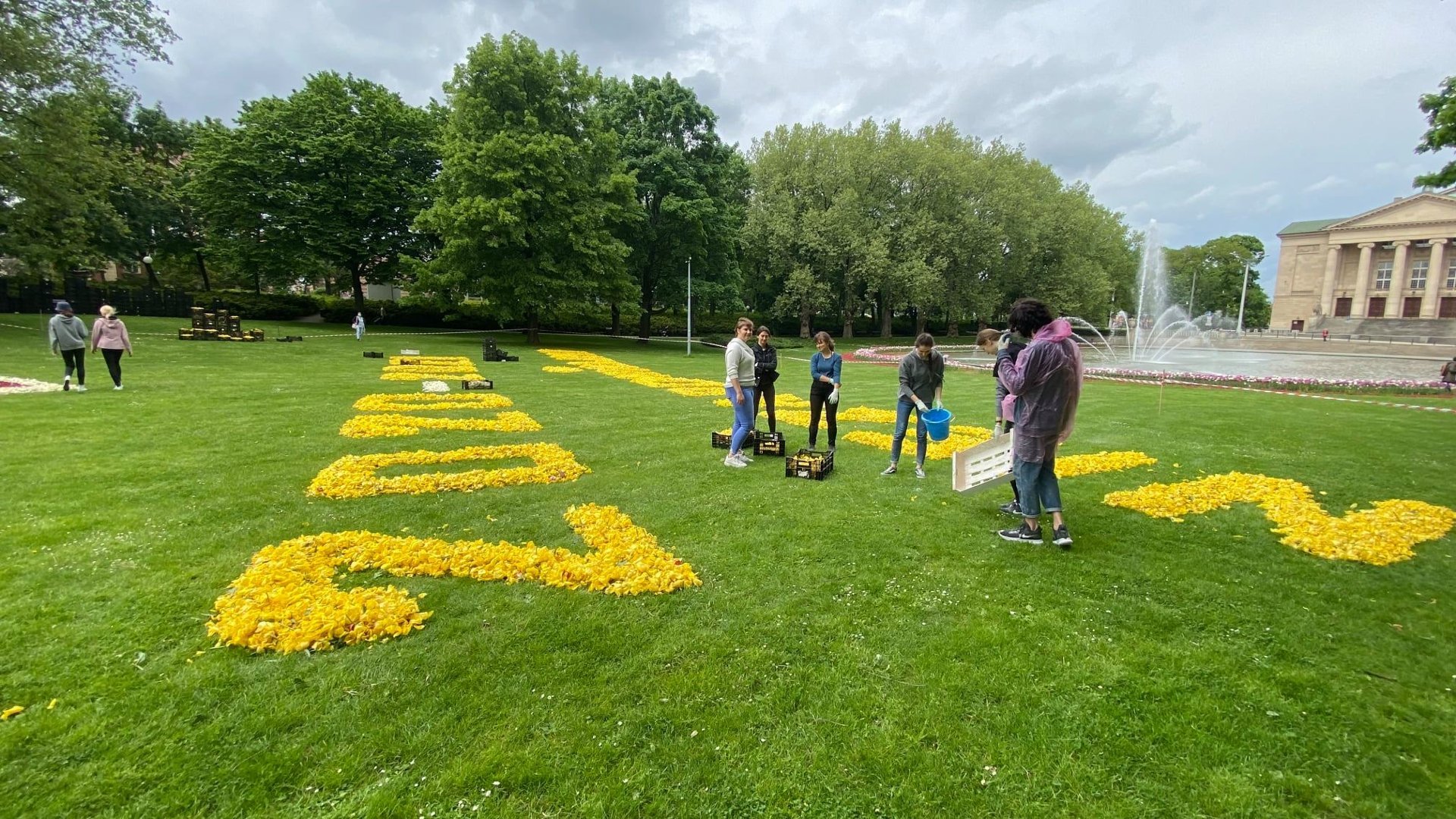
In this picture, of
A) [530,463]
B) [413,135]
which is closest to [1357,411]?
[530,463]

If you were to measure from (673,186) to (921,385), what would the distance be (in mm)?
34499

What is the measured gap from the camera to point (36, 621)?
161 inches

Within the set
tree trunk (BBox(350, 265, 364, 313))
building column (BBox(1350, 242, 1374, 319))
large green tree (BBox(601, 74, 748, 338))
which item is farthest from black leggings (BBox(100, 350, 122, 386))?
building column (BBox(1350, 242, 1374, 319))

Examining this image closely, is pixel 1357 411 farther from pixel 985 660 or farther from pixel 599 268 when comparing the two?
pixel 599 268

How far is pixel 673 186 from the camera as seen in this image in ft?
128

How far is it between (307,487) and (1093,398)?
18.6m

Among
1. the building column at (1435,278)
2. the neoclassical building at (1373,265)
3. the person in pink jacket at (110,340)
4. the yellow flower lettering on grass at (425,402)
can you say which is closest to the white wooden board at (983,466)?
the yellow flower lettering on grass at (425,402)

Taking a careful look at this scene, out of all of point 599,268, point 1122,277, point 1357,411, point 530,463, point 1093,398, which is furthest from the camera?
point 1122,277

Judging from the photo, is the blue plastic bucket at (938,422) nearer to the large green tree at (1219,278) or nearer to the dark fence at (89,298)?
the dark fence at (89,298)

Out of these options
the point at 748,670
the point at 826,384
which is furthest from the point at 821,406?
the point at 748,670

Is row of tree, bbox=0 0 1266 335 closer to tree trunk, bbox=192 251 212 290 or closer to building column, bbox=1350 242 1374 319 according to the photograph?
tree trunk, bbox=192 251 212 290

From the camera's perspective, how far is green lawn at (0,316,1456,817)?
291cm

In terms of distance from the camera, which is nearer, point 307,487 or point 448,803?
point 448,803

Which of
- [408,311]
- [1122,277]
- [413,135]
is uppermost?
[413,135]
